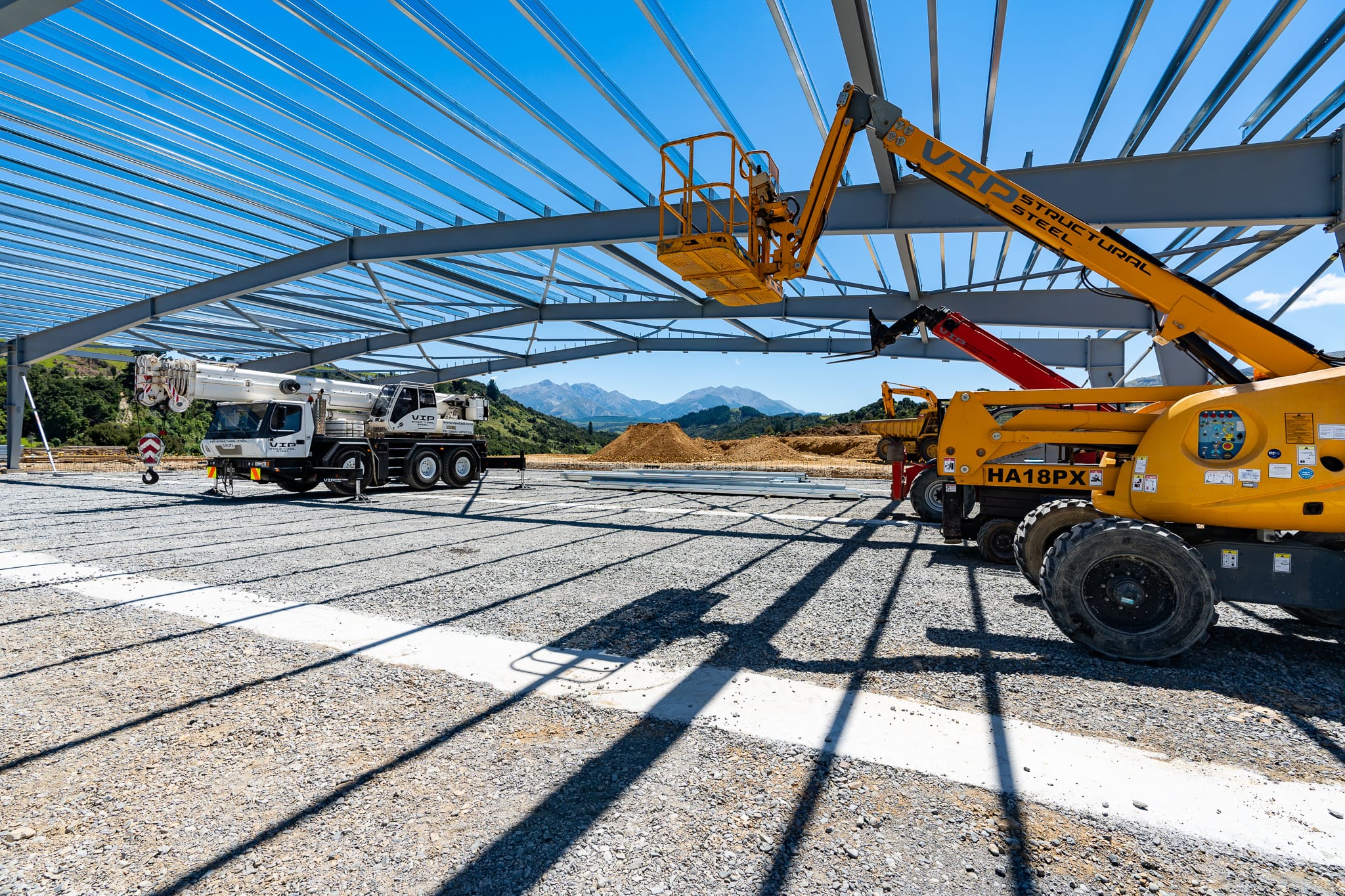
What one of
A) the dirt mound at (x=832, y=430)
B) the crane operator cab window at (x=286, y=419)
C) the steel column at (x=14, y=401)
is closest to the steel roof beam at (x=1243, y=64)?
the crane operator cab window at (x=286, y=419)

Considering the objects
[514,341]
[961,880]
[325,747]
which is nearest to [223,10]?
[325,747]

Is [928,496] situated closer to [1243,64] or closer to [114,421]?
[1243,64]

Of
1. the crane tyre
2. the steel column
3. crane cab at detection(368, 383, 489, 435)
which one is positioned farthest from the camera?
the steel column

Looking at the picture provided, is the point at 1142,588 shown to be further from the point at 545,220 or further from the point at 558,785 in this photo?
the point at 545,220

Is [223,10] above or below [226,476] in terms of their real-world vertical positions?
above

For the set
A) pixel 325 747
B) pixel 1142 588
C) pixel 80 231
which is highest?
pixel 80 231

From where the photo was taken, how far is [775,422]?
49.9 m

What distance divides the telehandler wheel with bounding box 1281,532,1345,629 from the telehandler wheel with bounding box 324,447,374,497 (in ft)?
52.7

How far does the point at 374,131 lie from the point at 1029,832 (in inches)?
429

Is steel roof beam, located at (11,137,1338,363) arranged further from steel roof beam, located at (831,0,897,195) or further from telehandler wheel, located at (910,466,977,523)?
telehandler wheel, located at (910,466,977,523)

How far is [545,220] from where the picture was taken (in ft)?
40.8

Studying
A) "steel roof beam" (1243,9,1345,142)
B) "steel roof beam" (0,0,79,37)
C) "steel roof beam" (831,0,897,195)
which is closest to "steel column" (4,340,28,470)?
"steel roof beam" (0,0,79,37)

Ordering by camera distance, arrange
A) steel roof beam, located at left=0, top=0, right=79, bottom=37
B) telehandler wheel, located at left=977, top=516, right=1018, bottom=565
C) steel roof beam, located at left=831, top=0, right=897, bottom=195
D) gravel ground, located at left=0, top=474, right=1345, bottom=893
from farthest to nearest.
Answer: telehandler wheel, located at left=977, top=516, right=1018, bottom=565, steel roof beam, located at left=831, top=0, right=897, bottom=195, steel roof beam, located at left=0, top=0, right=79, bottom=37, gravel ground, located at left=0, top=474, right=1345, bottom=893

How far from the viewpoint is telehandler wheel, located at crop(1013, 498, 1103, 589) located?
221 inches
